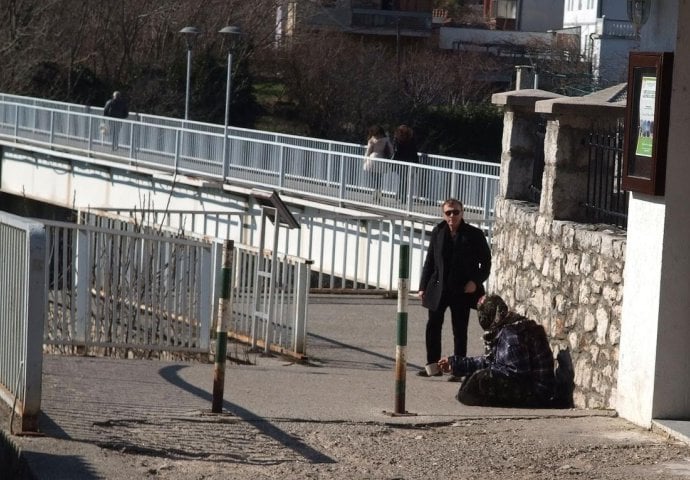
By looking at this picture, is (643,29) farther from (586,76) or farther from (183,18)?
(183,18)

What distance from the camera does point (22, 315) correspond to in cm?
715

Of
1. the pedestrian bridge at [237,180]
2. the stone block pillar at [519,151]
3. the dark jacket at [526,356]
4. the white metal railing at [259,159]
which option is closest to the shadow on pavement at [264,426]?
the dark jacket at [526,356]

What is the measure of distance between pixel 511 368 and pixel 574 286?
90 cm

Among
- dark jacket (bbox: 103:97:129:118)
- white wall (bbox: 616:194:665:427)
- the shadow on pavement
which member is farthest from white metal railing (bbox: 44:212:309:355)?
dark jacket (bbox: 103:97:129:118)

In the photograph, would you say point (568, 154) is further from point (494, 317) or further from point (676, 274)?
point (676, 274)

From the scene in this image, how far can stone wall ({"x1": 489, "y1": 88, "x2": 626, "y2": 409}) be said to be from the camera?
8.85 metres

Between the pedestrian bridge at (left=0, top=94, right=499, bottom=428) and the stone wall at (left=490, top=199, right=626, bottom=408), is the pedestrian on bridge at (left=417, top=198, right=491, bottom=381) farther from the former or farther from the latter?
the pedestrian bridge at (left=0, top=94, right=499, bottom=428)

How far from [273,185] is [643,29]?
18.1 m

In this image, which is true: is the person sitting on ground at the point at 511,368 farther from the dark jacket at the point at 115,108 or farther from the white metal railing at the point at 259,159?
the dark jacket at the point at 115,108

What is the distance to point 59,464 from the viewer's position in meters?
6.43

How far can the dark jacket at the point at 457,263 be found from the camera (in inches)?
423

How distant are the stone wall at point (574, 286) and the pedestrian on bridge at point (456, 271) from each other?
1.22 feet

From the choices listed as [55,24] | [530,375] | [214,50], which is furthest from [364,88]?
[530,375]

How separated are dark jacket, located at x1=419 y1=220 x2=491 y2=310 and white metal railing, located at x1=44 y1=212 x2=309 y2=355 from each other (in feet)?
5.10
